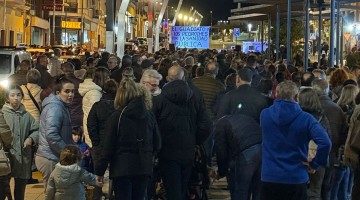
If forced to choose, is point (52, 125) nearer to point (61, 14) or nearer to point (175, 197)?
point (175, 197)

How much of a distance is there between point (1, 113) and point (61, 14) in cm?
6895

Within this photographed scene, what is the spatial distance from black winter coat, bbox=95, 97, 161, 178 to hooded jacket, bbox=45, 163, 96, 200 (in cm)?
20

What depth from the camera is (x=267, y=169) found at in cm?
702

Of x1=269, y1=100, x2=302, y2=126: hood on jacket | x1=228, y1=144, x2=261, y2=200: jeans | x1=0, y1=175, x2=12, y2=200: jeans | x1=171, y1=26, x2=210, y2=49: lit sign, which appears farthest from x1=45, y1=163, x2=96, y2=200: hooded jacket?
x1=171, y1=26, x2=210, y2=49: lit sign

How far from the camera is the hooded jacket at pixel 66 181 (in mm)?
7586

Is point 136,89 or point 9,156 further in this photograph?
point 9,156

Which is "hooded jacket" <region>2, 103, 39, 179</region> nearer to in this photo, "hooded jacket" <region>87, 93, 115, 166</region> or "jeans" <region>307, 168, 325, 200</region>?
"hooded jacket" <region>87, 93, 115, 166</region>

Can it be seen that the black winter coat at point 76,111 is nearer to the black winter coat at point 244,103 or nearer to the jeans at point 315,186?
the black winter coat at point 244,103

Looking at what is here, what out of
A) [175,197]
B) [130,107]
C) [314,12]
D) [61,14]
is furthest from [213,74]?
[61,14]

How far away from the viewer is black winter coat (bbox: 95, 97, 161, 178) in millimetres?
7441

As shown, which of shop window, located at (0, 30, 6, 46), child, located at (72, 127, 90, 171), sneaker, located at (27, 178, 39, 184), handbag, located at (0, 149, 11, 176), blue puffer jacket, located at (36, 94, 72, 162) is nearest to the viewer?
handbag, located at (0, 149, 11, 176)

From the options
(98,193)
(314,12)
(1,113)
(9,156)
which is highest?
(314,12)

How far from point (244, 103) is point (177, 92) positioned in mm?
836

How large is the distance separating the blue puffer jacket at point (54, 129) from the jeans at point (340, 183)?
364cm
